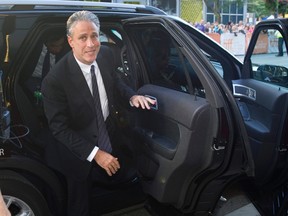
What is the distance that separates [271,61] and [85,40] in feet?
5.81

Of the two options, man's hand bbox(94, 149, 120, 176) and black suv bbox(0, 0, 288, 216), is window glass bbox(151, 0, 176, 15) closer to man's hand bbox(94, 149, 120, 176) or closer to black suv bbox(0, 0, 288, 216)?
black suv bbox(0, 0, 288, 216)

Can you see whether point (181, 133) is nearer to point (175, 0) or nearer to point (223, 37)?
point (223, 37)

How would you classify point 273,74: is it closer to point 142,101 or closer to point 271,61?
point 271,61

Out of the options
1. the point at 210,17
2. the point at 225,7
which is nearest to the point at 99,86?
the point at 210,17

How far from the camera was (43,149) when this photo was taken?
2.60m

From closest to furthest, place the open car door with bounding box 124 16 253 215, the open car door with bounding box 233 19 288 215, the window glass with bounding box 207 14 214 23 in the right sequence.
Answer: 1. the open car door with bounding box 124 16 253 215
2. the open car door with bounding box 233 19 288 215
3. the window glass with bounding box 207 14 214 23

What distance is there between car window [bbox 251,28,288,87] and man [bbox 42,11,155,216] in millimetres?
1150

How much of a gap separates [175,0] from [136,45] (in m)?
23.6

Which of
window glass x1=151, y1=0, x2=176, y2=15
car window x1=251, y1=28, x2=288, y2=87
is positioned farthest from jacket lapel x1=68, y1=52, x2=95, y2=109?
window glass x1=151, y1=0, x2=176, y2=15

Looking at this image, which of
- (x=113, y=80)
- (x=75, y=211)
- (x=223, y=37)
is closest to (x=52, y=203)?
(x=75, y=211)

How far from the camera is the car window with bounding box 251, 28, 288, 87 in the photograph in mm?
3007

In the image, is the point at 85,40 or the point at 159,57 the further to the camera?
the point at 159,57

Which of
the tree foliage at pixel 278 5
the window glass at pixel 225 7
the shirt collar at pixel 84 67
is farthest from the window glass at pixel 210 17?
the shirt collar at pixel 84 67

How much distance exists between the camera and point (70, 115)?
2.40m
